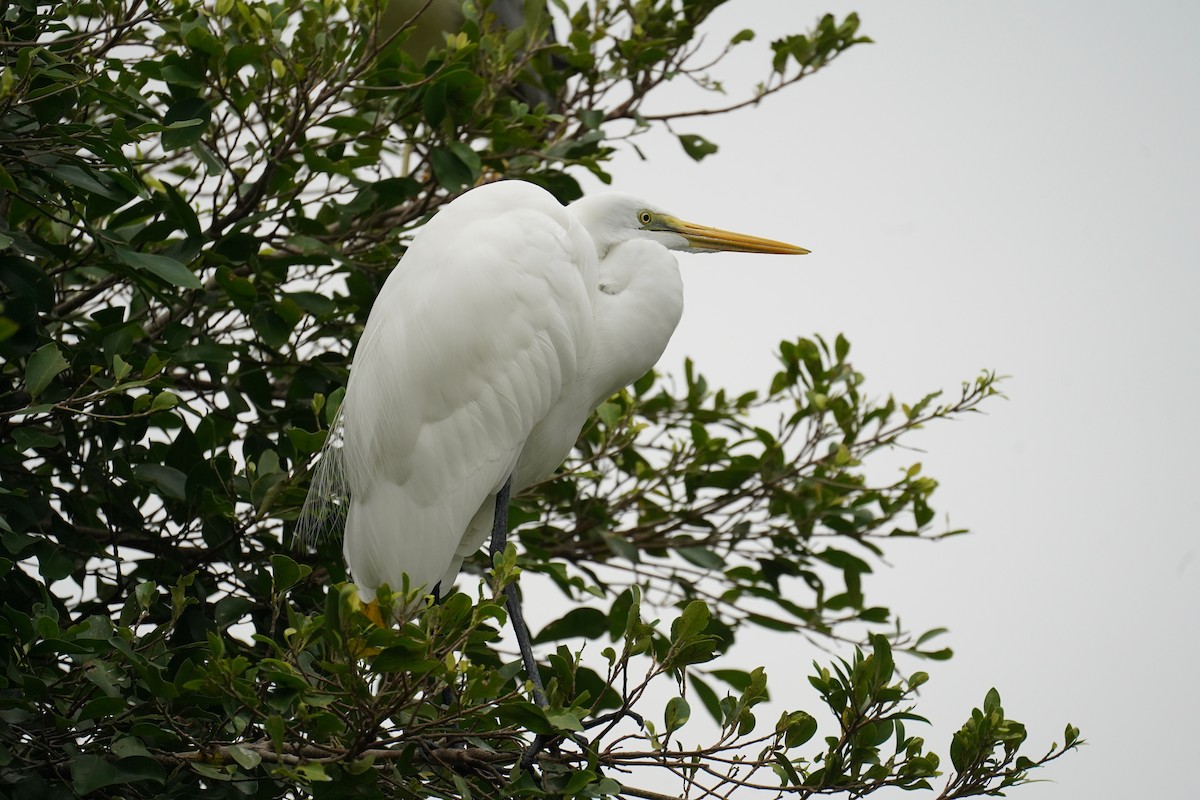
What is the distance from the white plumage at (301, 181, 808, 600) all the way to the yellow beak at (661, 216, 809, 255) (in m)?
0.15

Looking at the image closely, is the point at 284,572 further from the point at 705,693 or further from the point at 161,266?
the point at 705,693

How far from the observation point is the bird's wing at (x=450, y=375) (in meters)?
2.27

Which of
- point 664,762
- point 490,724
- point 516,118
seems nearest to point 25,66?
point 516,118

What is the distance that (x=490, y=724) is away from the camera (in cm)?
178

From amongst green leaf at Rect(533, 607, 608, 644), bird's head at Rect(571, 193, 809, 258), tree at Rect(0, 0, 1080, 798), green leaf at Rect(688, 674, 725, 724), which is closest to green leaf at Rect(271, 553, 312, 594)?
tree at Rect(0, 0, 1080, 798)

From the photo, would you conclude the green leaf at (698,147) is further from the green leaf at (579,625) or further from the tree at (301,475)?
the green leaf at (579,625)

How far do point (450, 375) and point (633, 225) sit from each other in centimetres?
53

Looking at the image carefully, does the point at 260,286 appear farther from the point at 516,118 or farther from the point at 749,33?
the point at 749,33

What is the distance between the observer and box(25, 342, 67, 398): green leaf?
1809 mm

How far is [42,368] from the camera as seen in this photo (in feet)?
5.99

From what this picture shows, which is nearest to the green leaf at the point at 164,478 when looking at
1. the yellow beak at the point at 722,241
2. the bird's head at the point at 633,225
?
the bird's head at the point at 633,225

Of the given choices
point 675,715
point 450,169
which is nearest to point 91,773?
point 675,715

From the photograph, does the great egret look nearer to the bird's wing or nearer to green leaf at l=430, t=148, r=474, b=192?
the bird's wing

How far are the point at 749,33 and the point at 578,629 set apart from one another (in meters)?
1.60
